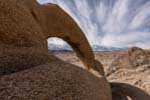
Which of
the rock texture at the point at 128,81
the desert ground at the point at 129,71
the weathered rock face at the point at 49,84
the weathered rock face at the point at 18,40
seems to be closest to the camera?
the weathered rock face at the point at 49,84

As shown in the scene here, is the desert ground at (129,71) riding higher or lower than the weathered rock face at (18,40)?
lower

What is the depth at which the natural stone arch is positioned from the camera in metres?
1.72

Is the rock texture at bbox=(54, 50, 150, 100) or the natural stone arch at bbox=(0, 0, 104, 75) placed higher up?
the natural stone arch at bbox=(0, 0, 104, 75)

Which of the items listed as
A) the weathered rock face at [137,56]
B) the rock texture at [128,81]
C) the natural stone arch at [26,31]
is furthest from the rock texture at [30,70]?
the weathered rock face at [137,56]

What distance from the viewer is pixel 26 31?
2.20 meters

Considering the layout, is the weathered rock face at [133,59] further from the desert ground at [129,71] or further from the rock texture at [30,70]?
the rock texture at [30,70]

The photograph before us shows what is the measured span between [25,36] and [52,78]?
2.28 ft

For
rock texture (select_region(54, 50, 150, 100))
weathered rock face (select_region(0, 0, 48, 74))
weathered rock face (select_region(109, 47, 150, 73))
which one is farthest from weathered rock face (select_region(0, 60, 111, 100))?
weathered rock face (select_region(109, 47, 150, 73))

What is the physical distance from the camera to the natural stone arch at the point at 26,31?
5.63ft

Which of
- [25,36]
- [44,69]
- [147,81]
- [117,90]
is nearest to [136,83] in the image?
[147,81]

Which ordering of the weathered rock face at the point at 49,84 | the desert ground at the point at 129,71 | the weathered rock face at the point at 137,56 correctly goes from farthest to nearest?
the weathered rock face at the point at 137,56 → the desert ground at the point at 129,71 → the weathered rock face at the point at 49,84

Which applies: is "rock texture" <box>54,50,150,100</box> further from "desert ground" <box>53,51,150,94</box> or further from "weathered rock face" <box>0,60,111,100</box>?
"weathered rock face" <box>0,60,111,100</box>

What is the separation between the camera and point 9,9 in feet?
7.18

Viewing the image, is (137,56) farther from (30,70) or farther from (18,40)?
(30,70)
